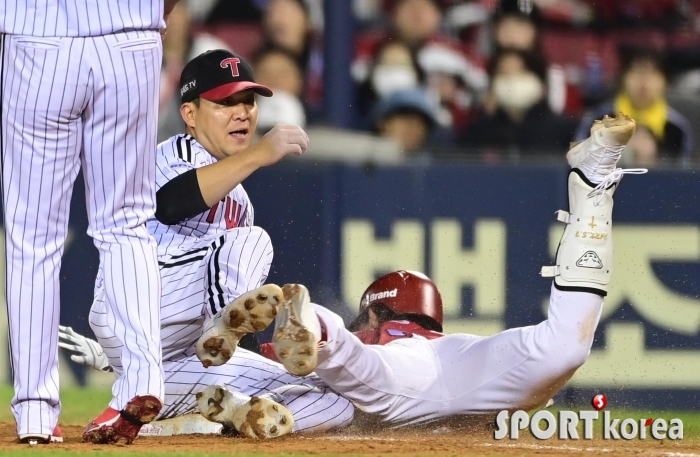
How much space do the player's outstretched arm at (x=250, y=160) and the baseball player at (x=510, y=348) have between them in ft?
1.74

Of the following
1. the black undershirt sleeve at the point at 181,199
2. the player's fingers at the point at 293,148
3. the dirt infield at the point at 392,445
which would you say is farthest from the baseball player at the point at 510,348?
the black undershirt sleeve at the point at 181,199

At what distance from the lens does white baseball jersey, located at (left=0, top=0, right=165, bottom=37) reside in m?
3.46

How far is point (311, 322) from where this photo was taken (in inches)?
141

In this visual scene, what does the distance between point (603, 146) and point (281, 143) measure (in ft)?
3.34

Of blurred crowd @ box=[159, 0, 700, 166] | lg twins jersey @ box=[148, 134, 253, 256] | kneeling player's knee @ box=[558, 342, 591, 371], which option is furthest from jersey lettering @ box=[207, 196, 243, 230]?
blurred crowd @ box=[159, 0, 700, 166]

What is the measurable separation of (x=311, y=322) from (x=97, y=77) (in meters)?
0.93

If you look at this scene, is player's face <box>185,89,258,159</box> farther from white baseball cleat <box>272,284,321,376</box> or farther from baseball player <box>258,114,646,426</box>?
white baseball cleat <box>272,284,321,376</box>

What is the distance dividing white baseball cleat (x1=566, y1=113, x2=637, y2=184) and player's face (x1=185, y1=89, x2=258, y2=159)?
1330mm

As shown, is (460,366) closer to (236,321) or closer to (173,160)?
(236,321)

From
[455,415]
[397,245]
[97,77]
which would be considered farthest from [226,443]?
[397,245]

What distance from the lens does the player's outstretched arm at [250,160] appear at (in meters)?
3.91

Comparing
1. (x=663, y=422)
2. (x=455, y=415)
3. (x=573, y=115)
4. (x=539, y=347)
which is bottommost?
(x=663, y=422)

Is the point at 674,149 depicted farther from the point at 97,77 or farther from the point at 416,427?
the point at 97,77

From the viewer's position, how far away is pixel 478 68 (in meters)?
7.50
